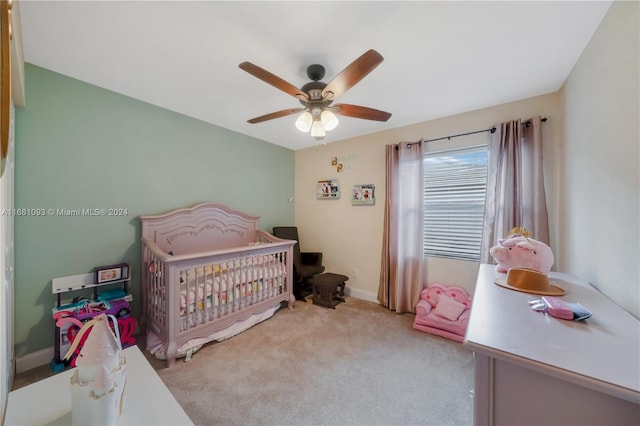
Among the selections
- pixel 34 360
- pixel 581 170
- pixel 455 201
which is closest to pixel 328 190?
pixel 455 201

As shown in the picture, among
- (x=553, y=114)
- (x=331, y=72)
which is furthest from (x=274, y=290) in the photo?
(x=553, y=114)

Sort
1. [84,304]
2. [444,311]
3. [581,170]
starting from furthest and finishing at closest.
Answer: [444,311]
[84,304]
[581,170]

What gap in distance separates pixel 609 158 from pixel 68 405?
102 inches

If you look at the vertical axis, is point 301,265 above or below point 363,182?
below

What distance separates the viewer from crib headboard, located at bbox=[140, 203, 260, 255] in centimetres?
239

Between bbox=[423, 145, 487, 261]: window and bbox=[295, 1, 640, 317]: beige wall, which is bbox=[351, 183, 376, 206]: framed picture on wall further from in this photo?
bbox=[423, 145, 487, 261]: window

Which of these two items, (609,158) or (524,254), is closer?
(609,158)

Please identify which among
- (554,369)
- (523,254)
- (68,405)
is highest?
(523,254)

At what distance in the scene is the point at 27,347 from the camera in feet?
5.87

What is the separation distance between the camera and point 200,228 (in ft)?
8.91

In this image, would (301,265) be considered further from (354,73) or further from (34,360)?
(354,73)

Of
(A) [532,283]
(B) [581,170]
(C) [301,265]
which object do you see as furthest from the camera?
(C) [301,265]

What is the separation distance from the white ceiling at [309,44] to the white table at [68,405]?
1.80 m

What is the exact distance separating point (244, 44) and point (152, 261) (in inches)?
77.7
